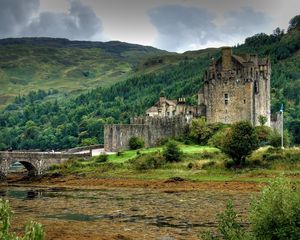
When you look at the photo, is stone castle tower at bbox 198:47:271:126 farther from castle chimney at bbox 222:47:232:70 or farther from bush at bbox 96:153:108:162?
bush at bbox 96:153:108:162

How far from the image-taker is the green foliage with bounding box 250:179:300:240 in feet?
98.7

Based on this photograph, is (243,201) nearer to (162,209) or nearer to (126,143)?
(162,209)

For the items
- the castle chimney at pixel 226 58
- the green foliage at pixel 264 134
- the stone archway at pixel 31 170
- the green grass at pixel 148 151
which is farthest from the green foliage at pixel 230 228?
the castle chimney at pixel 226 58

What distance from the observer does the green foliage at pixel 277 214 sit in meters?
30.1

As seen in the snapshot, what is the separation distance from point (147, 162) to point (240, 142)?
530 inches

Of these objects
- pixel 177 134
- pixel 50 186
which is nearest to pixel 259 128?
pixel 177 134

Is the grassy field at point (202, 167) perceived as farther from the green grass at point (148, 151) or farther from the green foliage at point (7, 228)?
the green foliage at point (7, 228)

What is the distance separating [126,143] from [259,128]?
21056 millimetres

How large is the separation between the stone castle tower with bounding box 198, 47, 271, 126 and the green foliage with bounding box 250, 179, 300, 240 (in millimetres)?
66317

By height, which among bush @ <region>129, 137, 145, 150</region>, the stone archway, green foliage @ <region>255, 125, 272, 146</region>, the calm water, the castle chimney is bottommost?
the calm water

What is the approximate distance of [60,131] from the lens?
7825 inches

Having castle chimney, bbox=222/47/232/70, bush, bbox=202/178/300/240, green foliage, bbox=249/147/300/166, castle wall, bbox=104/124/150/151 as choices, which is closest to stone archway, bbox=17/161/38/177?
castle wall, bbox=104/124/150/151

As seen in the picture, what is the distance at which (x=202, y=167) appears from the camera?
8100cm

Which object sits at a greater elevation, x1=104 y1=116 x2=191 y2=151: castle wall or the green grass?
x1=104 y1=116 x2=191 y2=151: castle wall
